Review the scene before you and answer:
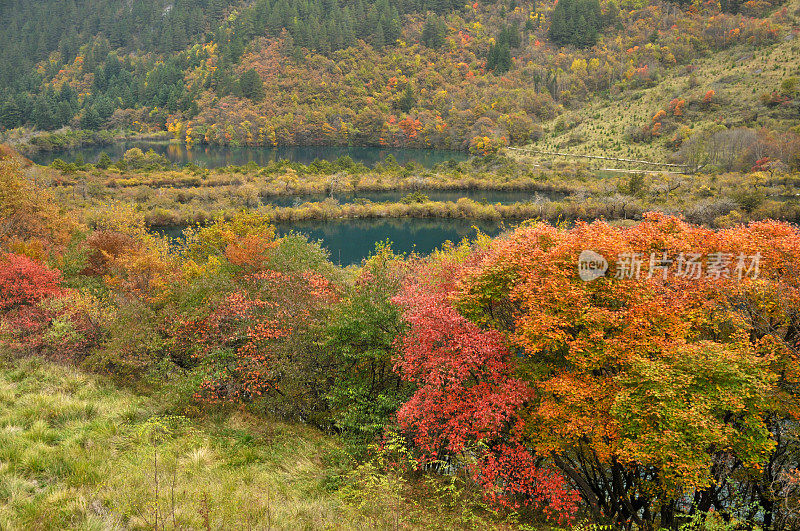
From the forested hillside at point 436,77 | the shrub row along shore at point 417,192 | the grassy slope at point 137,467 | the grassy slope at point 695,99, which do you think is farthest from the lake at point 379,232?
the forested hillside at point 436,77

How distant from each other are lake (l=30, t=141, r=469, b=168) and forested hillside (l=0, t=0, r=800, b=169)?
278 inches

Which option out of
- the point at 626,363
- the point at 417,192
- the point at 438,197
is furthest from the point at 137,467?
the point at 438,197

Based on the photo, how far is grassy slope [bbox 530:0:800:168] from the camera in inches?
3327

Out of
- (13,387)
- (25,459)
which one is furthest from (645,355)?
(13,387)

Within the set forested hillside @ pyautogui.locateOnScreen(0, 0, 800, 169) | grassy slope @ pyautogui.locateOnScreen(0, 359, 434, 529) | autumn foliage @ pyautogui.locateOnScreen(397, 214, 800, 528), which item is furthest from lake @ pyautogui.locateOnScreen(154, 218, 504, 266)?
forested hillside @ pyautogui.locateOnScreen(0, 0, 800, 169)

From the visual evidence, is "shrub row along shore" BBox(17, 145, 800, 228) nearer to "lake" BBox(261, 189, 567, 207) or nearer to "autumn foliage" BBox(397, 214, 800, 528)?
"lake" BBox(261, 189, 567, 207)

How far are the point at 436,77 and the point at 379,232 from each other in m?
119

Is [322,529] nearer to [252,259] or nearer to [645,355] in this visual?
[645,355]

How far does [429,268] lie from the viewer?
21250 millimetres

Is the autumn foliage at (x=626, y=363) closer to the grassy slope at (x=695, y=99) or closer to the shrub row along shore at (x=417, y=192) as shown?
the shrub row along shore at (x=417, y=192)

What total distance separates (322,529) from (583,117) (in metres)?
124

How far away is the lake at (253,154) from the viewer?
4414 inches

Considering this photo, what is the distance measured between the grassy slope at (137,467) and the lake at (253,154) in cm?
9831

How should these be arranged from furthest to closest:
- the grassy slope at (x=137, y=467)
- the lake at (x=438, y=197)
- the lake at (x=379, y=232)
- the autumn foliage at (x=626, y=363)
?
the lake at (x=438, y=197), the lake at (x=379, y=232), the autumn foliage at (x=626, y=363), the grassy slope at (x=137, y=467)
